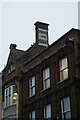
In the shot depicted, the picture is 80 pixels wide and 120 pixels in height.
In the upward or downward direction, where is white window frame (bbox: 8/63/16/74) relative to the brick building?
upward

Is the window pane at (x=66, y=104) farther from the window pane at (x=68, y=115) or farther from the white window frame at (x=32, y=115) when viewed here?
the white window frame at (x=32, y=115)

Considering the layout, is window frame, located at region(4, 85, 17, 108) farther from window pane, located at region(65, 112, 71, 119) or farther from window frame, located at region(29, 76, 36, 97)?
window pane, located at region(65, 112, 71, 119)

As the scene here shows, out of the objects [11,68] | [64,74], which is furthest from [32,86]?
[11,68]

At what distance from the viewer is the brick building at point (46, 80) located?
24.3 metres

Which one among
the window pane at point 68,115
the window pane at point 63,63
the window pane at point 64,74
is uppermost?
the window pane at point 63,63

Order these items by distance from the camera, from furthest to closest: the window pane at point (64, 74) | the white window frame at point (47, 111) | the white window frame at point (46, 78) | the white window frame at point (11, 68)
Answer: the white window frame at point (11, 68)
the white window frame at point (46, 78)
the white window frame at point (47, 111)
the window pane at point (64, 74)

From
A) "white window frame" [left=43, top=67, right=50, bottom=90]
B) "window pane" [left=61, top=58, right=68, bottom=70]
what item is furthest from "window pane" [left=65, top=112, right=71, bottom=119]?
"white window frame" [left=43, top=67, right=50, bottom=90]

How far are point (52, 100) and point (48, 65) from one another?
3.52m

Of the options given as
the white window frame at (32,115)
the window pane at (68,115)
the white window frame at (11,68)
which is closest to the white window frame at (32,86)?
the white window frame at (32,115)

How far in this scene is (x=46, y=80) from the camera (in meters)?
28.5

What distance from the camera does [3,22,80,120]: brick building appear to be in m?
24.3

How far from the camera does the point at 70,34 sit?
25.6 m

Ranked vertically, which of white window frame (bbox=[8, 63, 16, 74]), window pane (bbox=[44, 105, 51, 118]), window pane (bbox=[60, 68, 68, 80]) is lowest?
window pane (bbox=[44, 105, 51, 118])

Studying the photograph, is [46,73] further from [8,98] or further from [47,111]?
[8,98]
